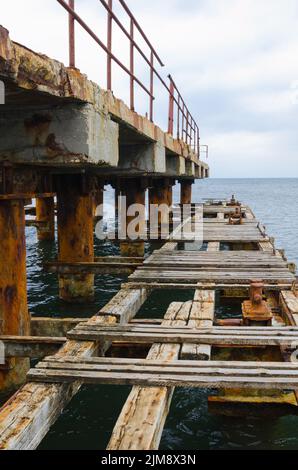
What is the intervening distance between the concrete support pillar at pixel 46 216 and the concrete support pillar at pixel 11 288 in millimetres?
12290

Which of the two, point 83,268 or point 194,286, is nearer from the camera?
point 194,286

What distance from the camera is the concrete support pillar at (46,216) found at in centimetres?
1814

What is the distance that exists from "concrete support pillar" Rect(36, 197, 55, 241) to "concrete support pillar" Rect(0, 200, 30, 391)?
12.3m

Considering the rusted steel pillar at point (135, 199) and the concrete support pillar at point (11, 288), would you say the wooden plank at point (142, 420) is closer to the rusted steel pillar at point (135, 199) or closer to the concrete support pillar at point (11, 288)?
the concrete support pillar at point (11, 288)

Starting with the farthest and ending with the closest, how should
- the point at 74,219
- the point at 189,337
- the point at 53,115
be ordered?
the point at 74,219 < the point at 53,115 < the point at 189,337

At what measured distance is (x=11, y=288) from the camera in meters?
5.68

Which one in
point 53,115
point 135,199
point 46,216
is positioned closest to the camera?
point 53,115

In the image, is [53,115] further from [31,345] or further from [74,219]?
[74,219]

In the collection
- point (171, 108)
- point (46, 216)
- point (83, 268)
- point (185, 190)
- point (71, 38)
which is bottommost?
point (83, 268)

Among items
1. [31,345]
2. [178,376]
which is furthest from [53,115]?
[178,376]

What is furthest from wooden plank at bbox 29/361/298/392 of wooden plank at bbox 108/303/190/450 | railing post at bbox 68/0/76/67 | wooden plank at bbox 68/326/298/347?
railing post at bbox 68/0/76/67

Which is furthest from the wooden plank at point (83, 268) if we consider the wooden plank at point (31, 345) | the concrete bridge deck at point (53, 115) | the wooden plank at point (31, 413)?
the wooden plank at point (31, 413)

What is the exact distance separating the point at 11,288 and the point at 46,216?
13162mm
